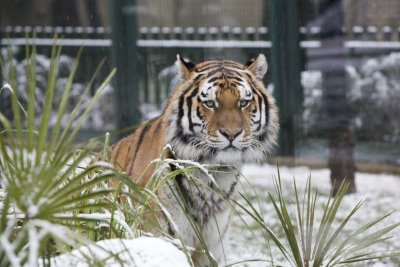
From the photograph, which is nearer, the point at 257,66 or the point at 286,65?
the point at 257,66

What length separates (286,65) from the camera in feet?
20.2

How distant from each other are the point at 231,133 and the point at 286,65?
9.01ft

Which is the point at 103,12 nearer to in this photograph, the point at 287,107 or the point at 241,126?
the point at 287,107

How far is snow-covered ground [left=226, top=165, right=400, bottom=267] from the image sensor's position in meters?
5.18

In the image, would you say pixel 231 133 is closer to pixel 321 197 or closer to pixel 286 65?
pixel 286 65

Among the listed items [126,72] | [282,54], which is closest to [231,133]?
[282,54]

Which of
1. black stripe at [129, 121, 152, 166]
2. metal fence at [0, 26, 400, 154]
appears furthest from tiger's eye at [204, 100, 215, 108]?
metal fence at [0, 26, 400, 154]

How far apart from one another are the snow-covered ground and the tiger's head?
1398mm

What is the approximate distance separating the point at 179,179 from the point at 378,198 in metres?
3.38

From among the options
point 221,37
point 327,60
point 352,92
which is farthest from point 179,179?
point 352,92

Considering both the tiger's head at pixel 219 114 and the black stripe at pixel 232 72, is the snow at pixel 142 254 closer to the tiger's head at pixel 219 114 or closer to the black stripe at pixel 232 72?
the tiger's head at pixel 219 114

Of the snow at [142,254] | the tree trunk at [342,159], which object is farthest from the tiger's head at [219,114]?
the tree trunk at [342,159]

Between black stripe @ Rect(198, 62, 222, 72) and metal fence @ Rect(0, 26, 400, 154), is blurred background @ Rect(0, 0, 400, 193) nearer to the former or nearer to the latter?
metal fence @ Rect(0, 26, 400, 154)

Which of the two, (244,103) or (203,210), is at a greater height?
(244,103)
